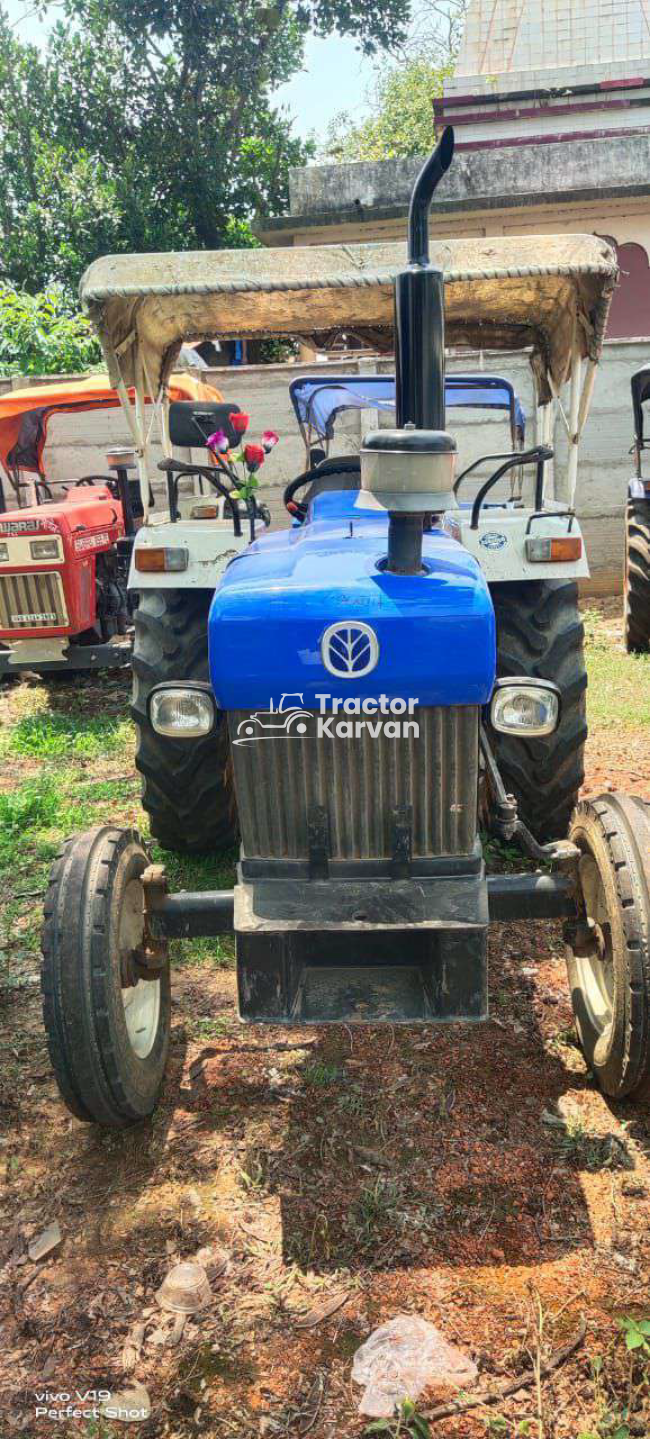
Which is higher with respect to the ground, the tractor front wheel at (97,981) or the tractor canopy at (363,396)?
the tractor canopy at (363,396)

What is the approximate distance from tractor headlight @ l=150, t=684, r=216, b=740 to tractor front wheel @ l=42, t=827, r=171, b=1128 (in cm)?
31

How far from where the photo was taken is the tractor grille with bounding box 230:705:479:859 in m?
2.58

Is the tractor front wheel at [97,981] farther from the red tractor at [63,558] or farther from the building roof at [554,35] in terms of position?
the building roof at [554,35]

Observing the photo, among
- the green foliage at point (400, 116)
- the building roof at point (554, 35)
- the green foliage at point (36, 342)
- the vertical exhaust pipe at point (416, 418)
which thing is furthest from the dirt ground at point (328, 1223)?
the green foliage at point (400, 116)

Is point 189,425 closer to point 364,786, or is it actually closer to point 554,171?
point 364,786

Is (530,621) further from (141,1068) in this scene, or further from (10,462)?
(10,462)

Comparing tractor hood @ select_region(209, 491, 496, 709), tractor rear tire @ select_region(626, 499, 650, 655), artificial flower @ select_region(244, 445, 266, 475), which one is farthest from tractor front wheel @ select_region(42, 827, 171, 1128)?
tractor rear tire @ select_region(626, 499, 650, 655)

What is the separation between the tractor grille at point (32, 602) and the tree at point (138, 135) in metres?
13.7

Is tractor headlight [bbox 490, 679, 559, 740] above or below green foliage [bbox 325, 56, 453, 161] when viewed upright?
below

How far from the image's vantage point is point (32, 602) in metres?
6.84

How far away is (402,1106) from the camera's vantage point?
286 centimetres

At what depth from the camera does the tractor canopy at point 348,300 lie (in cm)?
386

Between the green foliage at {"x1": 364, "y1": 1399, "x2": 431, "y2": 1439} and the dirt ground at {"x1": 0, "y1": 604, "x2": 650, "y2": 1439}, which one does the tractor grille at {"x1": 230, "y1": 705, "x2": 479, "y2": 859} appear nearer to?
the dirt ground at {"x1": 0, "y1": 604, "x2": 650, "y2": 1439}

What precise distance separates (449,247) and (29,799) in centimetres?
307
